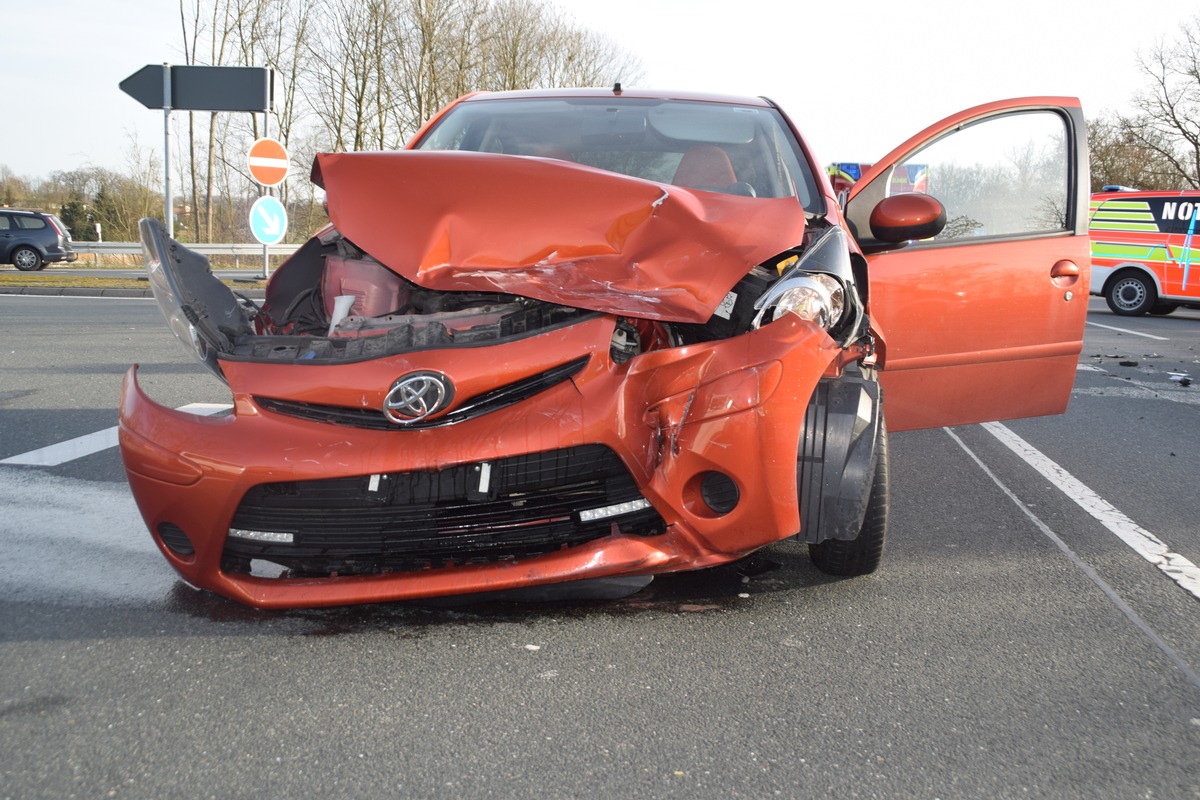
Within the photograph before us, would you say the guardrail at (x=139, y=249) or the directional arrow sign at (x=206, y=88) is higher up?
the directional arrow sign at (x=206, y=88)

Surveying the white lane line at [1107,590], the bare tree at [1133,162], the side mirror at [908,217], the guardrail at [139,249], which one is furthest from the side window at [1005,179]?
the bare tree at [1133,162]

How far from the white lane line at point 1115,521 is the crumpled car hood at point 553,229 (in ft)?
5.79

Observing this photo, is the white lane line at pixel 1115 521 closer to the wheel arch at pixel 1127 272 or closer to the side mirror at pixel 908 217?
the side mirror at pixel 908 217

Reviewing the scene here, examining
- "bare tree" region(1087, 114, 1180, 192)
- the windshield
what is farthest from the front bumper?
"bare tree" region(1087, 114, 1180, 192)

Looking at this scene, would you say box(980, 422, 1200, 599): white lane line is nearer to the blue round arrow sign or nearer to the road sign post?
the road sign post

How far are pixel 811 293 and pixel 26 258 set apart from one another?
2657cm

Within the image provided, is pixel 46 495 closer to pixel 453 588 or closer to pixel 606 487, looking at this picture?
pixel 453 588

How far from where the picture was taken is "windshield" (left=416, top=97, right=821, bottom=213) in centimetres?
383

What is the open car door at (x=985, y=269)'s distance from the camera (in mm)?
4008

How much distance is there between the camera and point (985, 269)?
4.11 m

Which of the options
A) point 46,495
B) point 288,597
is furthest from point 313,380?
point 46,495

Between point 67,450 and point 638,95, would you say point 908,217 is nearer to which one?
point 638,95

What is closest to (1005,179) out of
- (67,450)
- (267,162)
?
(67,450)

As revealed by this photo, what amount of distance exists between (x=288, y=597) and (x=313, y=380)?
55 centimetres
